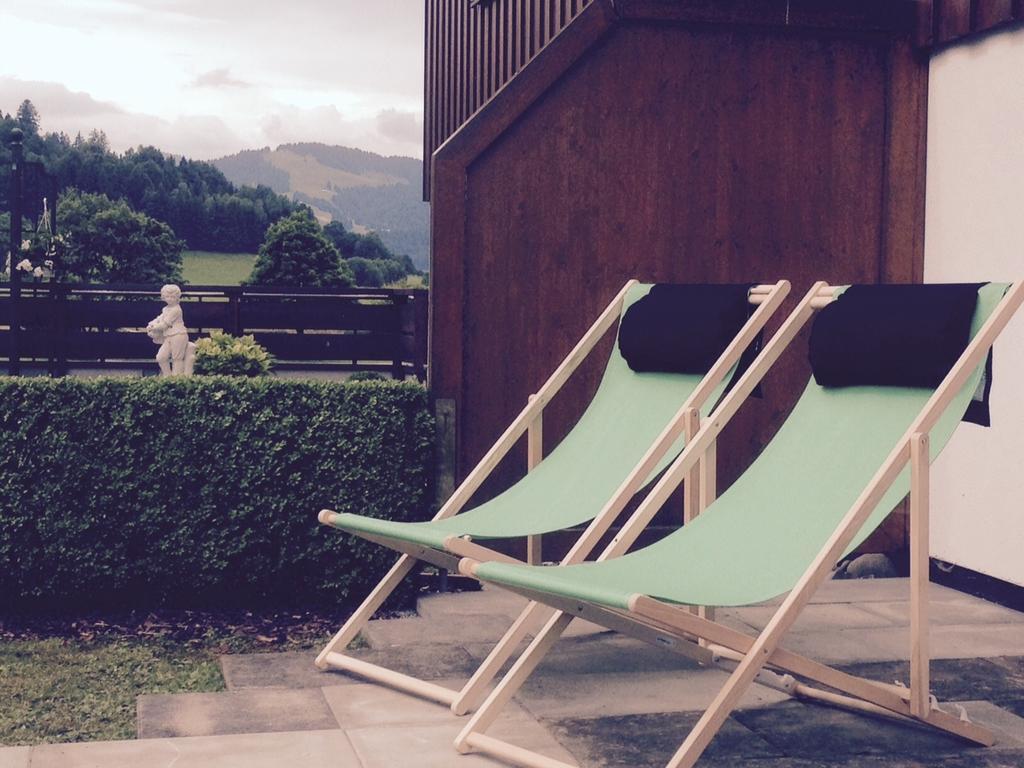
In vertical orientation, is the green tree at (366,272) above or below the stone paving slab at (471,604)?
above

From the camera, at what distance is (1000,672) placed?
13.3ft

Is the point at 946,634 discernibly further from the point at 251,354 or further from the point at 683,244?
the point at 251,354

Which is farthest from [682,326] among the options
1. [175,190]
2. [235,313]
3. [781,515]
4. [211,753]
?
[175,190]

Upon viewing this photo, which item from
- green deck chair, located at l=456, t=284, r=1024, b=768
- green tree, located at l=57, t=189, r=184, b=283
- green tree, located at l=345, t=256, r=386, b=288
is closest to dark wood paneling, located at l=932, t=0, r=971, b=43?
green deck chair, located at l=456, t=284, r=1024, b=768

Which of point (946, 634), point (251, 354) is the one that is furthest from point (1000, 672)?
point (251, 354)

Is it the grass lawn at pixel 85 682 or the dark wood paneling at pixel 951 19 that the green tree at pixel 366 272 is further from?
the grass lawn at pixel 85 682

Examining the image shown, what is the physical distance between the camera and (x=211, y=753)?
3.12 meters

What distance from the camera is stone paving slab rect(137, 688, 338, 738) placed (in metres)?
3.37

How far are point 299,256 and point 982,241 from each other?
33.1 metres

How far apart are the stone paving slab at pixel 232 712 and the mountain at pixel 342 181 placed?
39443mm

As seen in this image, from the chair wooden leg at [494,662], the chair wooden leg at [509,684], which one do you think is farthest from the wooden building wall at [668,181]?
the chair wooden leg at [509,684]

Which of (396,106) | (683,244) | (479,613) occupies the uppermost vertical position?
(396,106)

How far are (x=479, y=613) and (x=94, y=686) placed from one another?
149 cm

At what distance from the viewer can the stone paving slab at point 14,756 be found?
305 centimetres
